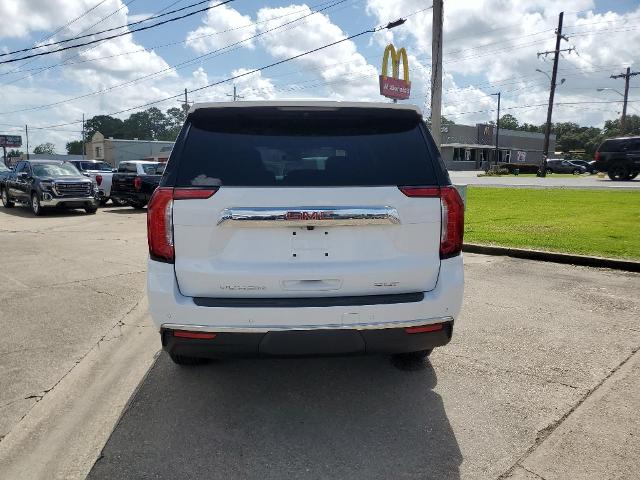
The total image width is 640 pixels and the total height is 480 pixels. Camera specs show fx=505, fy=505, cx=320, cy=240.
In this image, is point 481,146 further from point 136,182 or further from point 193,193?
point 193,193

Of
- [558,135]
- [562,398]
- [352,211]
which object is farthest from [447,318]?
[558,135]

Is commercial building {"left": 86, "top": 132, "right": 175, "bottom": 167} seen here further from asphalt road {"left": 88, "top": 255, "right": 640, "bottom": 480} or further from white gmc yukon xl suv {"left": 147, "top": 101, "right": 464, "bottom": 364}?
white gmc yukon xl suv {"left": 147, "top": 101, "right": 464, "bottom": 364}

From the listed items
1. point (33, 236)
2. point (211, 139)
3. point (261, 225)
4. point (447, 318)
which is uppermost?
point (211, 139)

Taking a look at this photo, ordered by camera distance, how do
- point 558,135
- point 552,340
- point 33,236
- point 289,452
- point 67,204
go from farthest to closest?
point 558,135 < point 67,204 < point 33,236 < point 552,340 < point 289,452

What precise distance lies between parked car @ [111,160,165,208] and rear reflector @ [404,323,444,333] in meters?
15.1

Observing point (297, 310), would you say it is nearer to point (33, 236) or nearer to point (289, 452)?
point (289, 452)

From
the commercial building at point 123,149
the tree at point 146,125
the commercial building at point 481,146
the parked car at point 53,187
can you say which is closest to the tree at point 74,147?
the tree at point 146,125

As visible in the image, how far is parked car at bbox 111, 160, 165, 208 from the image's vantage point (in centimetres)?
1711

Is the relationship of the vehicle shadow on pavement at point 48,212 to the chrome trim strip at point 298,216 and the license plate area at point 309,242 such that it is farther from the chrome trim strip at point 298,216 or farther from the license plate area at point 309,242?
the license plate area at point 309,242

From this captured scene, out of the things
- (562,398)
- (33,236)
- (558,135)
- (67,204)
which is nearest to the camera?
(562,398)

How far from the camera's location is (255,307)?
288cm

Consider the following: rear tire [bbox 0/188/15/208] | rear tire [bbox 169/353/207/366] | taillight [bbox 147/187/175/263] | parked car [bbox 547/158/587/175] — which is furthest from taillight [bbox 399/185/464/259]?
parked car [bbox 547/158/587/175]

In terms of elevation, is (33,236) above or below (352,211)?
below

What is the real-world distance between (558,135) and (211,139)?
446ft
